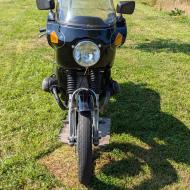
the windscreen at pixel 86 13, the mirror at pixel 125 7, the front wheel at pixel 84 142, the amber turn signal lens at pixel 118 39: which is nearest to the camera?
the front wheel at pixel 84 142

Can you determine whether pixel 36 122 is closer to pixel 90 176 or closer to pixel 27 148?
pixel 27 148

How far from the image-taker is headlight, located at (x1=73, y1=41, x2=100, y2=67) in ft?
13.2

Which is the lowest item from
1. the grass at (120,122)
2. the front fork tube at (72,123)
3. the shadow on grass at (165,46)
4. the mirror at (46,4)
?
the shadow on grass at (165,46)

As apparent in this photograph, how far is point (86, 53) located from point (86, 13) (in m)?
0.49

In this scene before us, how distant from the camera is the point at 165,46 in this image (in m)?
9.81

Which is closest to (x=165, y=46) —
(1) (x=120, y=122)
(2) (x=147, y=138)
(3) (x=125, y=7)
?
(1) (x=120, y=122)

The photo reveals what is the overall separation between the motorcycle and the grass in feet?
1.81

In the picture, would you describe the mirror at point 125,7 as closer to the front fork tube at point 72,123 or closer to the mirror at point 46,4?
the mirror at point 46,4

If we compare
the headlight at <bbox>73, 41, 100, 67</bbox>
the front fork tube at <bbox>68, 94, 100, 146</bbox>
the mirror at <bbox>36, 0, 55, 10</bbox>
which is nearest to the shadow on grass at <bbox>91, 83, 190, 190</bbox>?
the front fork tube at <bbox>68, 94, 100, 146</bbox>

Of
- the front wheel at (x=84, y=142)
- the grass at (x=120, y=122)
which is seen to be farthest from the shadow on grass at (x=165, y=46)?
the front wheel at (x=84, y=142)

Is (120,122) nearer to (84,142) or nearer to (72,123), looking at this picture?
(72,123)

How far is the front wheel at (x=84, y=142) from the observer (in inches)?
155

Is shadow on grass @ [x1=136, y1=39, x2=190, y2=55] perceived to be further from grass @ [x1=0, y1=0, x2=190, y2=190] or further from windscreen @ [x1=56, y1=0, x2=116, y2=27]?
windscreen @ [x1=56, y1=0, x2=116, y2=27]

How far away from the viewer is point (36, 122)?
557 cm
